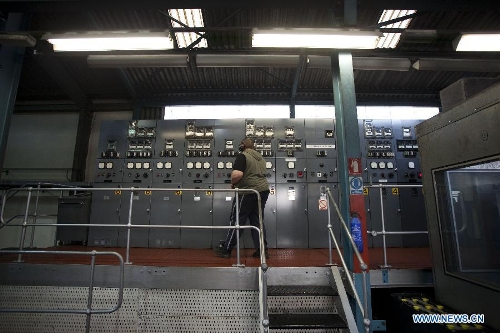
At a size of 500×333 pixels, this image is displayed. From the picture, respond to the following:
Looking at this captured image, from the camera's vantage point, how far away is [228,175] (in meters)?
6.40

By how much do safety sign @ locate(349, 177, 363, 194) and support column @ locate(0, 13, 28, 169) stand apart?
5669 mm

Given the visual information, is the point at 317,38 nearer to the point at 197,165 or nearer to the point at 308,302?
the point at 308,302

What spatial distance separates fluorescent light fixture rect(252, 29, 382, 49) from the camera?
3727 millimetres

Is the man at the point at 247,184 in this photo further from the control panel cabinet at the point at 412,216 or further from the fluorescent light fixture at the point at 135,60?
the control panel cabinet at the point at 412,216

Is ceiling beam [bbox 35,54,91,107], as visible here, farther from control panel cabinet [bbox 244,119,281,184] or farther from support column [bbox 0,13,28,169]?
control panel cabinet [bbox 244,119,281,184]

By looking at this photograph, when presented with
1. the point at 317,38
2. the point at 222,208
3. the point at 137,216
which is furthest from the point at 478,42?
the point at 137,216

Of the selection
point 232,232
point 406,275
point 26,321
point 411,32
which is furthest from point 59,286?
point 411,32

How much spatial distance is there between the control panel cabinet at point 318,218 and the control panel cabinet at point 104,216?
14.7 feet

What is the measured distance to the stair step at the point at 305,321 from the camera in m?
2.78

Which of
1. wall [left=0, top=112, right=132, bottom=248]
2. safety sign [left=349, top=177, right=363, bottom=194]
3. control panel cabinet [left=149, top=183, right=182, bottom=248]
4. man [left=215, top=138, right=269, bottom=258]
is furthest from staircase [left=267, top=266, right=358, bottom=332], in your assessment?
wall [left=0, top=112, right=132, bottom=248]

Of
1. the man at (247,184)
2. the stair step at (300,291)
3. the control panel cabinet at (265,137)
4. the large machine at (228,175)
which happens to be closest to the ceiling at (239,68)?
the control panel cabinet at (265,137)

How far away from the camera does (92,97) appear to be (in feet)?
29.1

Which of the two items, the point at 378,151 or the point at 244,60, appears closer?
the point at 244,60

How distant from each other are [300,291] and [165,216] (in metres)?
3.96
